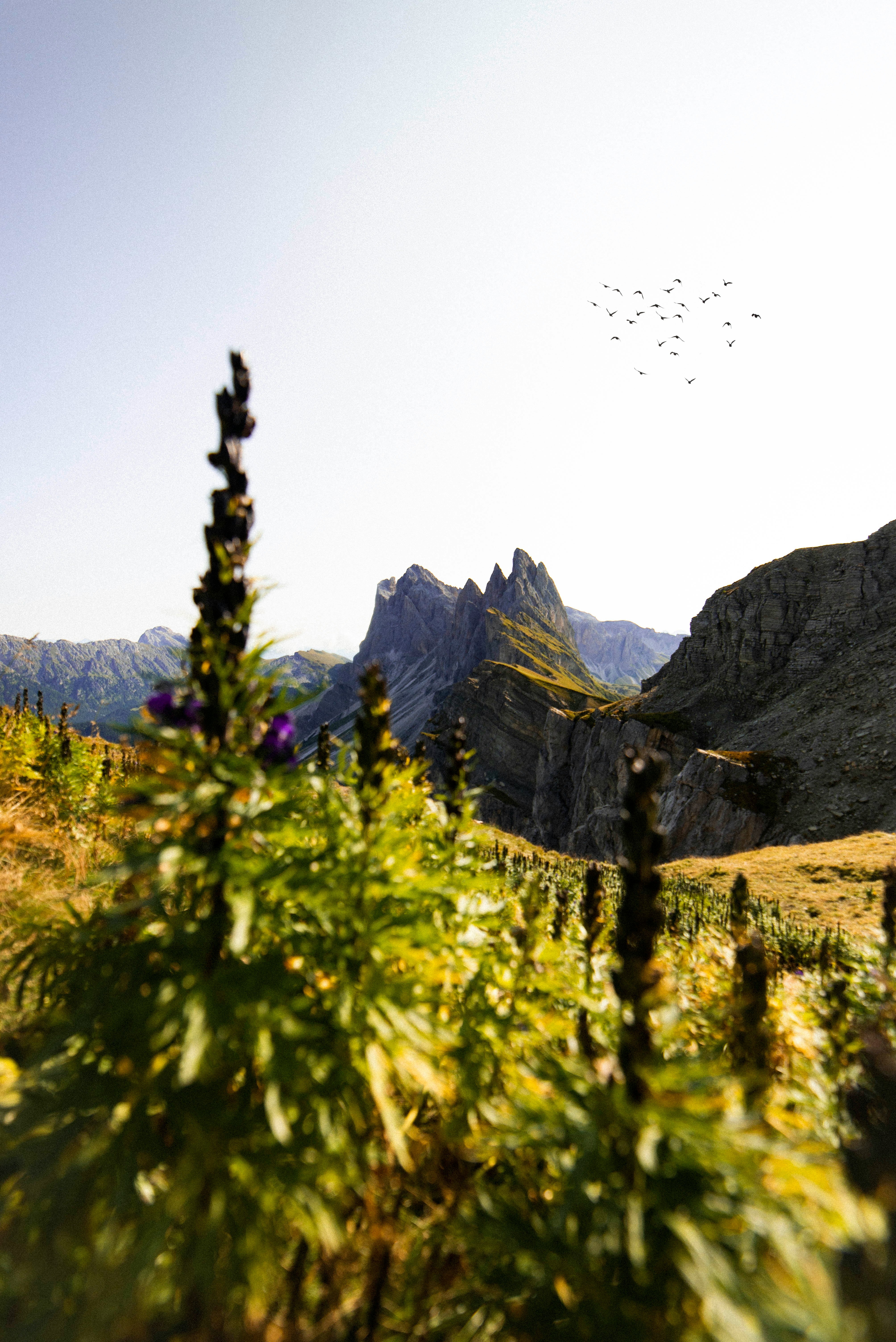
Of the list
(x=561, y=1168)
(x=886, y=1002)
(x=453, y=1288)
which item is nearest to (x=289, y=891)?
(x=561, y=1168)

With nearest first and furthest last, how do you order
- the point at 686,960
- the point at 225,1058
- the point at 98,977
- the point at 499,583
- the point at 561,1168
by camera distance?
the point at 561,1168
the point at 225,1058
the point at 98,977
the point at 686,960
the point at 499,583

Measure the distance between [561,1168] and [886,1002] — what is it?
531 cm

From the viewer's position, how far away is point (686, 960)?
293 inches

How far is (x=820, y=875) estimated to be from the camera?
69.4 feet

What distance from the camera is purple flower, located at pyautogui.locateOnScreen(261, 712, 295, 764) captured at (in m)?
3.39

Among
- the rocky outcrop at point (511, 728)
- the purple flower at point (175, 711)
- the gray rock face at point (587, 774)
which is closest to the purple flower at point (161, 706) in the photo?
the purple flower at point (175, 711)

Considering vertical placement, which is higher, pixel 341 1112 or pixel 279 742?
pixel 279 742

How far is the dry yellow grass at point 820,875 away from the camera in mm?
17156

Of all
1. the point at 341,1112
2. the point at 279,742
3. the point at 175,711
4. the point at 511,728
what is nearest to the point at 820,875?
the point at 341,1112

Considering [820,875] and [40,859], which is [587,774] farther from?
[40,859]

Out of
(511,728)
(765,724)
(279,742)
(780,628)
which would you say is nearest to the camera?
(279,742)

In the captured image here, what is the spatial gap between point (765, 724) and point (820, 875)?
110ft

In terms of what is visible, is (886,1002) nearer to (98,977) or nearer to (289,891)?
(289,891)

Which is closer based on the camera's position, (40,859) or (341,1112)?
(341,1112)
